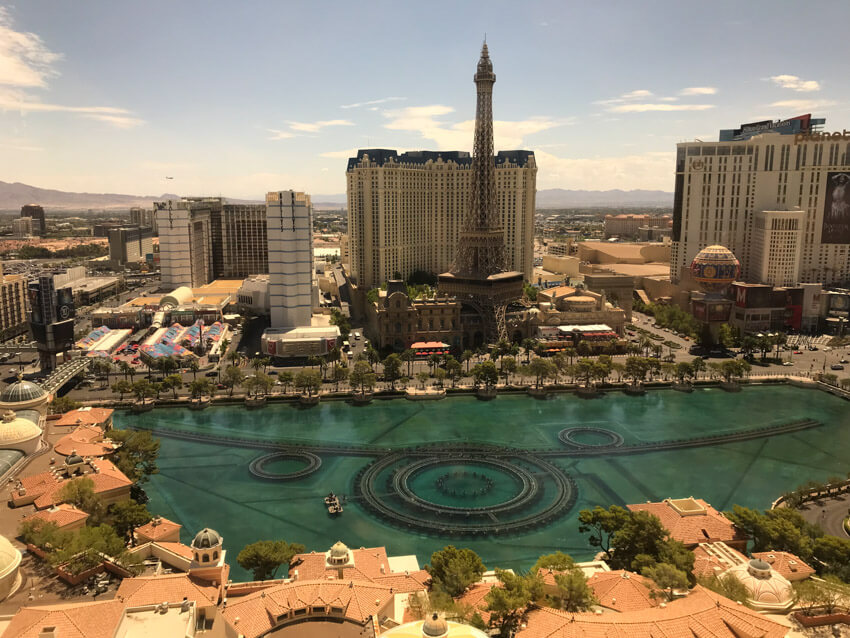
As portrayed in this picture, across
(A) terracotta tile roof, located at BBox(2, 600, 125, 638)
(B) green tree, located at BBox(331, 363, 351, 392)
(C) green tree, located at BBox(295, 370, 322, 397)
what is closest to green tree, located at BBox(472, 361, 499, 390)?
(B) green tree, located at BBox(331, 363, 351, 392)

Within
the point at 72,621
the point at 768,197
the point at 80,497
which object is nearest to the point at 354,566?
the point at 72,621

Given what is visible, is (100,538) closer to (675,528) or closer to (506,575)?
(506,575)

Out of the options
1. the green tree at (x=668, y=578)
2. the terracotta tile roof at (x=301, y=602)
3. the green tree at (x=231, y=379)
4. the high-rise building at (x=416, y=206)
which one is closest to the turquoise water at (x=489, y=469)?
the green tree at (x=231, y=379)

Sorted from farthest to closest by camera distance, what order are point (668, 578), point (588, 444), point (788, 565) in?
point (588, 444) < point (788, 565) < point (668, 578)

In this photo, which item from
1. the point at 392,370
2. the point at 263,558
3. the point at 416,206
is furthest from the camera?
the point at 416,206

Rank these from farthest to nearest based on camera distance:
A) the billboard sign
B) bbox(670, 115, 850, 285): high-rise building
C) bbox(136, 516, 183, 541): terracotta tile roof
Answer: bbox(670, 115, 850, 285): high-rise building < the billboard sign < bbox(136, 516, 183, 541): terracotta tile roof

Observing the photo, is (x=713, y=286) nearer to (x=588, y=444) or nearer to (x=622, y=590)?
(x=588, y=444)

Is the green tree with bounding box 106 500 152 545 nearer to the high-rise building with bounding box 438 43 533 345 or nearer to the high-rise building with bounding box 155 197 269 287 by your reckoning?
the high-rise building with bounding box 438 43 533 345
